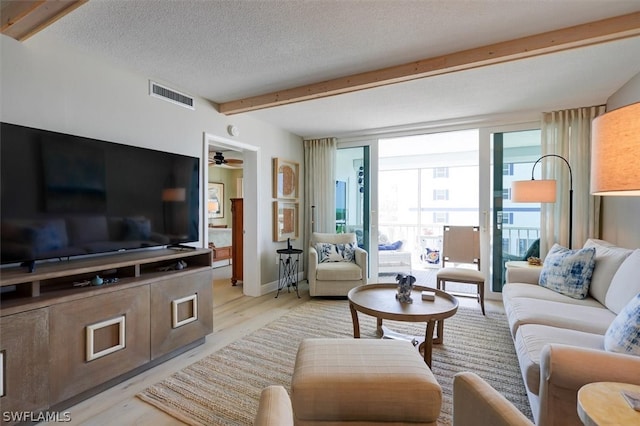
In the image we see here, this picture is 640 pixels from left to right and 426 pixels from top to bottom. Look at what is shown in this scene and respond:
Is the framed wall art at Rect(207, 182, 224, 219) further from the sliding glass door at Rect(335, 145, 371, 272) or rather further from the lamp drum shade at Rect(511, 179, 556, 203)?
the lamp drum shade at Rect(511, 179, 556, 203)

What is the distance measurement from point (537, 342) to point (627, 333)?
0.41 meters

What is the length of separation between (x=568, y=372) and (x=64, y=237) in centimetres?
282

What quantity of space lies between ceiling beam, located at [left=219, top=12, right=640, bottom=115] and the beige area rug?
229cm

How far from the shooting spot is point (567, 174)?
138 inches

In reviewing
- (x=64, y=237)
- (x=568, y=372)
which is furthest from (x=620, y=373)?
(x=64, y=237)

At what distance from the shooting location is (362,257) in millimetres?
3973

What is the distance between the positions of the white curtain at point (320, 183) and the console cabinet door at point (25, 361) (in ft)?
12.0

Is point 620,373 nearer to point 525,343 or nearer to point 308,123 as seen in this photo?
point 525,343

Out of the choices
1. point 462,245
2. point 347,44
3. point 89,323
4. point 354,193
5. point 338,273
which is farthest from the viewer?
point 354,193

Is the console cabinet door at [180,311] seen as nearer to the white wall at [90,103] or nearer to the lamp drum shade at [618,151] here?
the white wall at [90,103]

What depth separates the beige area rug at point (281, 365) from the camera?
182cm

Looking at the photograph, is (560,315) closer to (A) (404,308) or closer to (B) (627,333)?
(B) (627,333)

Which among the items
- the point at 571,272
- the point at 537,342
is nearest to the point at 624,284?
the point at 571,272

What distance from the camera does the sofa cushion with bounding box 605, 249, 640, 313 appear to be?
73.3 inches
